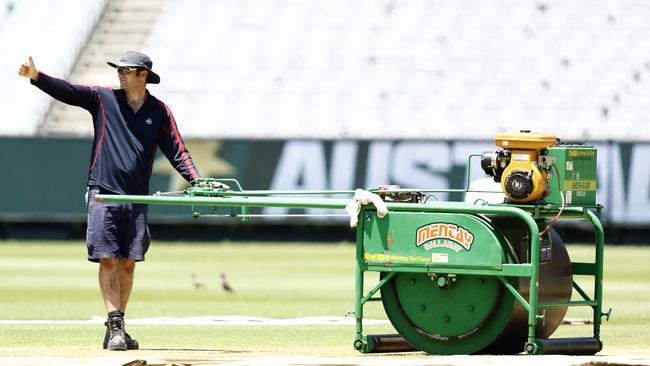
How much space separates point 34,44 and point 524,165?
32.9m

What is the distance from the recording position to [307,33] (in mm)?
39938

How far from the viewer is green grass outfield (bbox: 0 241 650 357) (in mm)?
11445

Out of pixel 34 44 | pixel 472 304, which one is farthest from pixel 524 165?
pixel 34 44

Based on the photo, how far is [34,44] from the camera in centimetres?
4088

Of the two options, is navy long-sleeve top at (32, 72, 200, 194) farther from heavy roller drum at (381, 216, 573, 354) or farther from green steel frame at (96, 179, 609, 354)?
heavy roller drum at (381, 216, 573, 354)

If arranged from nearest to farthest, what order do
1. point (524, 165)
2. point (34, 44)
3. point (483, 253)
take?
1. point (483, 253)
2. point (524, 165)
3. point (34, 44)

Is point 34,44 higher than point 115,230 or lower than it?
higher

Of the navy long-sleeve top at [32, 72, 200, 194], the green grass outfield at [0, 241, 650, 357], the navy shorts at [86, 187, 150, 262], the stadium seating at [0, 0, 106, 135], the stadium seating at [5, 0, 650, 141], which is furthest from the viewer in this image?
the stadium seating at [0, 0, 106, 135]

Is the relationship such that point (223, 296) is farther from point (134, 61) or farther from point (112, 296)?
point (134, 61)

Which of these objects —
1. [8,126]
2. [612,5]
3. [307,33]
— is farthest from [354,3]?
[8,126]

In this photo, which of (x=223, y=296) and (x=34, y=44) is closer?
(x=223, y=296)


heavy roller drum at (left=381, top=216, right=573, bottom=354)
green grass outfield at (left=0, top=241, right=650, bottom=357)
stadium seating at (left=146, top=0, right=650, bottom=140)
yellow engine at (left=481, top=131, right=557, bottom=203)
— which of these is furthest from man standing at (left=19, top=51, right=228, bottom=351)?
stadium seating at (left=146, top=0, right=650, bottom=140)

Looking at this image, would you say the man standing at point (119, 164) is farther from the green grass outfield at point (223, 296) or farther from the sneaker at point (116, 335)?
the green grass outfield at point (223, 296)

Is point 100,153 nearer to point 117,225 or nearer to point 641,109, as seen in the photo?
point 117,225
